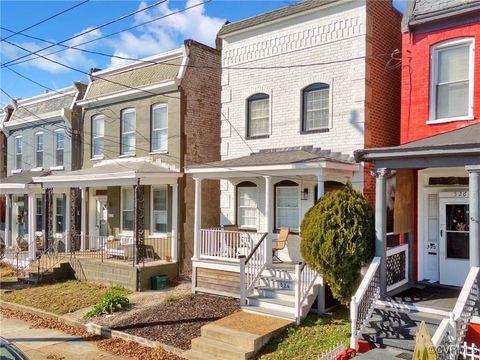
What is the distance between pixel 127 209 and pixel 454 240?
11902 mm

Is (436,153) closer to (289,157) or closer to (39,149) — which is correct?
(289,157)

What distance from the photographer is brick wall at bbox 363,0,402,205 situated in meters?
12.1

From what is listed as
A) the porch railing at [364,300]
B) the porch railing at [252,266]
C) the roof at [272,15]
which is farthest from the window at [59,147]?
the porch railing at [364,300]

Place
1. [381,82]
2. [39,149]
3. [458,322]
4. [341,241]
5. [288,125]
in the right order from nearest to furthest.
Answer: [458,322] → [341,241] → [381,82] → [288,125] → [39,149]

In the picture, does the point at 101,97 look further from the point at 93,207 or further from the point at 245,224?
the point at 245,224

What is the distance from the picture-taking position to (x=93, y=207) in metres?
19.5

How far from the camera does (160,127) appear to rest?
54.6 ft

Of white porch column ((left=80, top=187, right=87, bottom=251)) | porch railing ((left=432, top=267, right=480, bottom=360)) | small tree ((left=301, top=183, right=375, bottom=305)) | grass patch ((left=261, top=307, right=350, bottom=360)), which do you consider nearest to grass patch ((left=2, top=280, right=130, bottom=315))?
white porch column ((left=80, top=187, right=87, bottom=251))

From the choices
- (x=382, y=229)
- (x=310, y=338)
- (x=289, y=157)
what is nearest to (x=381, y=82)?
(x=289, y=157)

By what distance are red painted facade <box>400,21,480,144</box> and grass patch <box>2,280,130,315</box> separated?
9.22m

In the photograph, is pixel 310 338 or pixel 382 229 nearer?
pixel 382 229

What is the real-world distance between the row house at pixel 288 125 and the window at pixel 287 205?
30mm

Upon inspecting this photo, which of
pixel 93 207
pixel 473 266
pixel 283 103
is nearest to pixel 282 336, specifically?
pixel 473 266

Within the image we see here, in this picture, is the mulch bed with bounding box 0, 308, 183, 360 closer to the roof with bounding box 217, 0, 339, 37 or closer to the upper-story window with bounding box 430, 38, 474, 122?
the upper-story window with bounding box 430, 38, 474, 122
